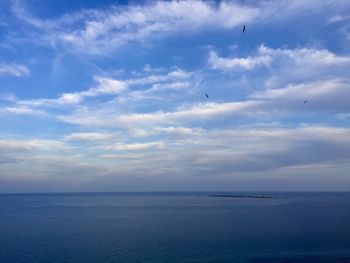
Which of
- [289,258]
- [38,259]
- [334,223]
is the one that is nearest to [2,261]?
[38,259]

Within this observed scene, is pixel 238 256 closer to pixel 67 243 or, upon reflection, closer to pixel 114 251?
pixel 114 251

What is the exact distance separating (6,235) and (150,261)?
1668 inches

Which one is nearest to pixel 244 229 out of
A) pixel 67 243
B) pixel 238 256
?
pixel 238 256

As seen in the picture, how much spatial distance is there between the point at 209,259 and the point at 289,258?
40.1 ft

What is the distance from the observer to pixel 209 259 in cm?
4966

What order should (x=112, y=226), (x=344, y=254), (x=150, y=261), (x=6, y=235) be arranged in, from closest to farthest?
1. (x=150, y=261)
2. (x=344, y=254)
3. (x=6, y=235)
4. (x=112, y=226)

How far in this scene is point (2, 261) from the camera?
50.1m

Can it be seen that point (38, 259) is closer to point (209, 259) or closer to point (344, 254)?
point (209, 259)

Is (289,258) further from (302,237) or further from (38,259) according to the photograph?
(38,259)

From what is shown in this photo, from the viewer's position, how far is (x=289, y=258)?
50.1 m

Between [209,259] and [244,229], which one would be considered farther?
[244,229]

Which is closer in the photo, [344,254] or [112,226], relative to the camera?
[344,254]

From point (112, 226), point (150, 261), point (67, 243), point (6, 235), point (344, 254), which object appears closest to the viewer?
point (150, 261)

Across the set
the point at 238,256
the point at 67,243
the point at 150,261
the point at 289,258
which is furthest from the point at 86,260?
the point at 289,258
